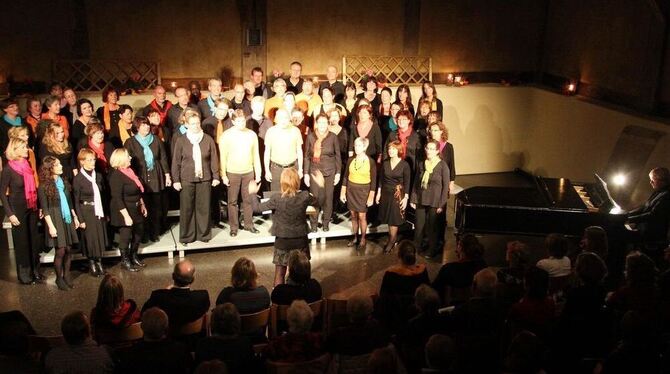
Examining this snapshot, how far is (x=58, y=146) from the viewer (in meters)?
6.54

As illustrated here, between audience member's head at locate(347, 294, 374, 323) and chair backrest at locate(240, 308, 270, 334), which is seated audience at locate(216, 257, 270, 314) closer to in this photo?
chair backrest at locate(240, 308, 270, 334)

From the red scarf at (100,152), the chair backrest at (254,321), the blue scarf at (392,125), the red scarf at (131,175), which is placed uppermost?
the blue scarf at (392,125)

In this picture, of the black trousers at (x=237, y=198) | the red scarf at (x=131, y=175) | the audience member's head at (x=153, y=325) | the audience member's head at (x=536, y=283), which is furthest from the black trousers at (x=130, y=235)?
the audience member's head at (x=536, y=283)

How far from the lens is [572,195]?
689 cm

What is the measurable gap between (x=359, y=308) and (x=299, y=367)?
1.63 feet

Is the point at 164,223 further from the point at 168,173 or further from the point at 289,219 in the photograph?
the point at 289,219

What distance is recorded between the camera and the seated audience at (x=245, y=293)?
472 cm

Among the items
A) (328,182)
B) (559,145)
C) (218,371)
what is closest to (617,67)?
(559,145)

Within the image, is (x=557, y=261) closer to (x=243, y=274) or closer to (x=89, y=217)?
(x=243, y=274)

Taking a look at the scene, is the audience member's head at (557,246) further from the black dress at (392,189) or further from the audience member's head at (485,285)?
the black dress at (392,189)

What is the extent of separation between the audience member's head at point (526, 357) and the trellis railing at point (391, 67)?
316 inches

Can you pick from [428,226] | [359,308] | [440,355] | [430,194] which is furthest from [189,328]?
[428,226]

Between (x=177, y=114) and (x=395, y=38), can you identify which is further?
(x=395, y=38)

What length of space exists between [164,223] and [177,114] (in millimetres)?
1258
